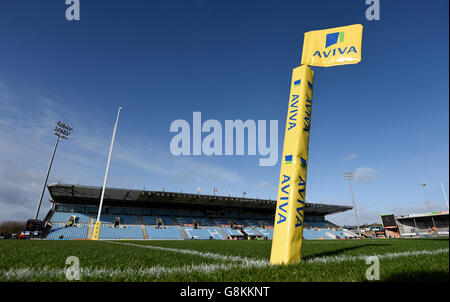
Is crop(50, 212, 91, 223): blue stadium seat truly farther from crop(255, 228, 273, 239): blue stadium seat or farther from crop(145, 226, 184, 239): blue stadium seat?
crop(255, 228, 273, 239): blue stadium seat

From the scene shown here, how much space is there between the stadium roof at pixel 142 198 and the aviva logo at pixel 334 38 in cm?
3422

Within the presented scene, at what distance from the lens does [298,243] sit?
324cm

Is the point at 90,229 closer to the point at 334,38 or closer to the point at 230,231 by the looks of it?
the point at 230,231

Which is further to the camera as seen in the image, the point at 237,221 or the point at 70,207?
the point at 237,221

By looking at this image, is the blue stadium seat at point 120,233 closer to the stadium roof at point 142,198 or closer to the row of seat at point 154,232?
the row of seat at point 154,232

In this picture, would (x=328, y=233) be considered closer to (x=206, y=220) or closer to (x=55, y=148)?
(x=206, y=220)

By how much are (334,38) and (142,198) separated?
38390 millimetres

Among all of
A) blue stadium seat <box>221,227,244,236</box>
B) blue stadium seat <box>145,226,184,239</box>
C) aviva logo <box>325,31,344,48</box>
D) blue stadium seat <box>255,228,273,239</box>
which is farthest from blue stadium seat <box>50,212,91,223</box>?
aviva logo <box>325,31,344,48</box>

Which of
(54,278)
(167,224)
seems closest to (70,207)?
(167,224)

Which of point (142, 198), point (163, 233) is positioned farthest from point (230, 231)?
point (142, 198)

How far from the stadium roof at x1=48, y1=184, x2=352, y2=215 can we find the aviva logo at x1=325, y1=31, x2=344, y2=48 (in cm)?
3422

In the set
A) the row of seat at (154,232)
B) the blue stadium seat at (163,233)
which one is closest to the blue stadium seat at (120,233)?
the row of seat at (154,232)

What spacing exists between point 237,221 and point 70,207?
3020cm
